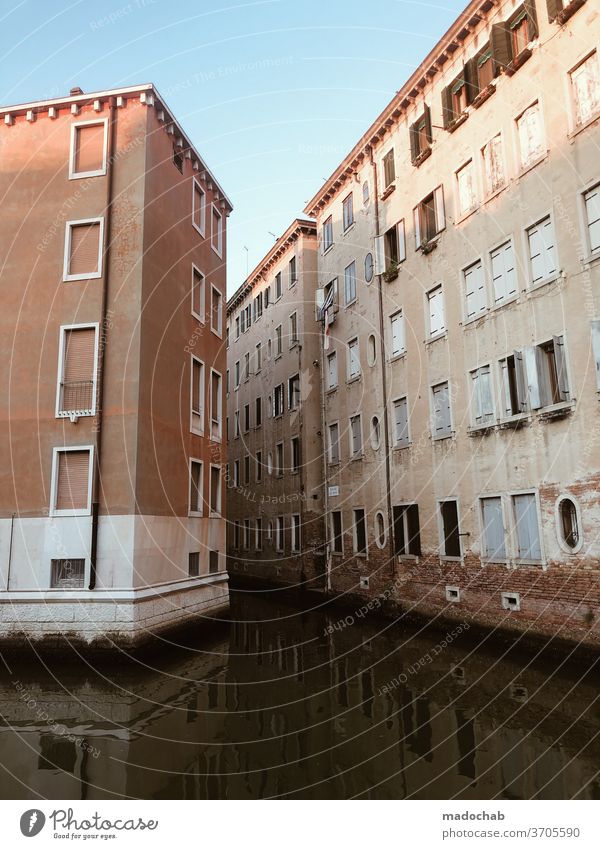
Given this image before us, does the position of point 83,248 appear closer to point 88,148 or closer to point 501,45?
point 88,148

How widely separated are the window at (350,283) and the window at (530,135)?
34.6 feet

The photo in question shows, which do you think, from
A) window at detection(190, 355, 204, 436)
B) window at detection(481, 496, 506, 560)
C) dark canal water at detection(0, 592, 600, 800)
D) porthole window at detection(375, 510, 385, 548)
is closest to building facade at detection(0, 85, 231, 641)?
window at detection(190, 355, 204, 436)

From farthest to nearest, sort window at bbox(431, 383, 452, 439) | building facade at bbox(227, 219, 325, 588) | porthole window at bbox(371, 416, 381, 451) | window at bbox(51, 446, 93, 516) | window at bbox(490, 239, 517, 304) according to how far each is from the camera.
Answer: building facade at bbox(227, 219, 325, 588) → porthole window at bbox(371, 416, 381, 451) → window at bbox(431, 383, 452, 439) → window at bbox(490, 239, 517, 304) → window at bbox(51, 446, 93, 516)

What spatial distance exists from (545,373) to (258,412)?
962 inches

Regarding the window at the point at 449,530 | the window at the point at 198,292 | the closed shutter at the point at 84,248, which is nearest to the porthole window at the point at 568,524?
the window at the point at 449,530

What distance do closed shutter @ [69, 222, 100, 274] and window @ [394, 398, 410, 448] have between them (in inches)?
446

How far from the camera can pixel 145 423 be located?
16.5m

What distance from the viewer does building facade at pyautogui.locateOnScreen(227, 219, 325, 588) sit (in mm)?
28922

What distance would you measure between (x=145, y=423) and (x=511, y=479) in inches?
399

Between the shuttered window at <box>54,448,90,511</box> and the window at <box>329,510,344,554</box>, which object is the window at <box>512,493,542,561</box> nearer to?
the window at <box>329,510,344,554</box>

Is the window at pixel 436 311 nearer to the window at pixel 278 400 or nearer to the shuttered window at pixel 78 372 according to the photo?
the shuttered window at pixel 78 372

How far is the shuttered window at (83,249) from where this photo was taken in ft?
57.3

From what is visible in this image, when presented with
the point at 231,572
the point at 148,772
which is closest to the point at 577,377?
the point at 148,772

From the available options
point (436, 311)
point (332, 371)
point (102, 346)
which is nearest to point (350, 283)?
point (332, 371)
